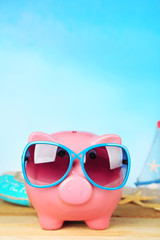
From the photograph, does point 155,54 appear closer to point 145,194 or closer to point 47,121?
point 47,121

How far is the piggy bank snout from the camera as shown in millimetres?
1046

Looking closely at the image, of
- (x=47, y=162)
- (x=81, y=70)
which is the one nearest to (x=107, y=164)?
(x=47, y=162)

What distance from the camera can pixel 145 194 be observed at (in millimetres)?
1829

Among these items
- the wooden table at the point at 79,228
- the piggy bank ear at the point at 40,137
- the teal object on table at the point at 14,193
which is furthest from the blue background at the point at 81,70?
the piggy bank ear at the point at 40,137

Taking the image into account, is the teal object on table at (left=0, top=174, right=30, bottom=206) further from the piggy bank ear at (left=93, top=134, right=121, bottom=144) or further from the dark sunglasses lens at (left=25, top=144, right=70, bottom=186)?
the piggy bank ear at (left=93, top=134, right=121, bottom=144)

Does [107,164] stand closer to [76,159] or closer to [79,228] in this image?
[76,159]

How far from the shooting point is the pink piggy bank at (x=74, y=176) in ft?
→ 3.49

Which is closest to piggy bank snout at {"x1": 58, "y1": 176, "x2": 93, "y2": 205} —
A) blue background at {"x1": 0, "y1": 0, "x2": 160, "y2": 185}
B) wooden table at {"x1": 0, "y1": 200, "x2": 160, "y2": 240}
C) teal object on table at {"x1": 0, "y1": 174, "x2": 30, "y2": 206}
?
wooden table at {"x1": 0, "y1": 200, "x2": 160, "y2": 240}

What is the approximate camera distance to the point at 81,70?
2.42 metres

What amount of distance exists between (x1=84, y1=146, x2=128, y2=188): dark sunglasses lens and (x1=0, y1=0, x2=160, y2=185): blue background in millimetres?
1280

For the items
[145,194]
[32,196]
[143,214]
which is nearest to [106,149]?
[32,196]

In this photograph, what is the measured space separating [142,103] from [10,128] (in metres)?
1.06

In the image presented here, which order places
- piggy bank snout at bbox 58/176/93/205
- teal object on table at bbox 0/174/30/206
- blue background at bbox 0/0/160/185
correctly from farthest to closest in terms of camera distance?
blue background at bbox 0/0/160/185
teal object on table at bbox 0/174/30/206
piggy bank snout at bbox 58/176/93/205

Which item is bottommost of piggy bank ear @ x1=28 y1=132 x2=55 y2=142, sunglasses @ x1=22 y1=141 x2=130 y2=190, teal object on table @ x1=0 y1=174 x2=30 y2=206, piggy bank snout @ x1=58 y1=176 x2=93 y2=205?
teal object on table @ x1=0 y1=174 x2=30 y2=206
